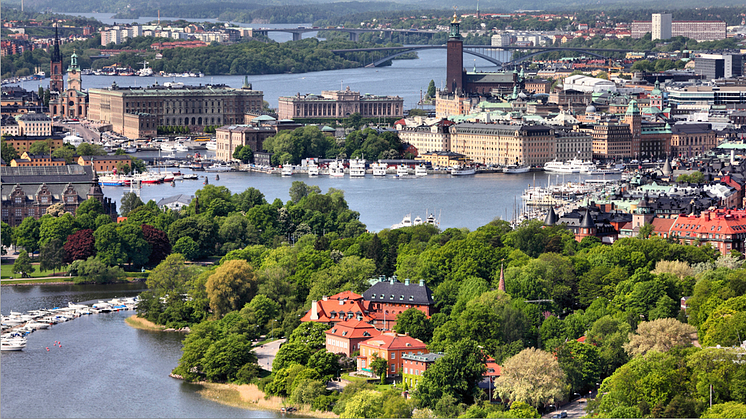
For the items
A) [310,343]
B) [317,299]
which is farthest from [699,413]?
[317,299]

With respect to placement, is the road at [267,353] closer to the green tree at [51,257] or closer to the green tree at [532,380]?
the green tree at [532,380]

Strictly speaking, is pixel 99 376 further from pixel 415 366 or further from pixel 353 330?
pixel 415 366

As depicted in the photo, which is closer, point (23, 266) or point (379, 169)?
point (23, 266)

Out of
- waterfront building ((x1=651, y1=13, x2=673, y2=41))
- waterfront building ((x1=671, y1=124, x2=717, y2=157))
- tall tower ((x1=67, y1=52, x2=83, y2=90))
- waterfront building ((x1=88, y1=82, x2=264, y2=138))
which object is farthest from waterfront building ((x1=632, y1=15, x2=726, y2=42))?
waterfront building ((x1=671, y1=124, x2=717, y2=157))

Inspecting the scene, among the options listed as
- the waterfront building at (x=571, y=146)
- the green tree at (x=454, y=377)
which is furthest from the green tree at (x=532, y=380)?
the waterfront building at (x=571, y=146)

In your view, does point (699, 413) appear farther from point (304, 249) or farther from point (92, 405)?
point (304, 249)

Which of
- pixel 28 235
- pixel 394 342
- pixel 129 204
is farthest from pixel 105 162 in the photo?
pixel 394 342

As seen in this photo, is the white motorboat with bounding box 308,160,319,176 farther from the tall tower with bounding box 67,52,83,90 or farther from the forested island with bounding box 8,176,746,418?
the tall tower with bounding box 67,52,83,90
